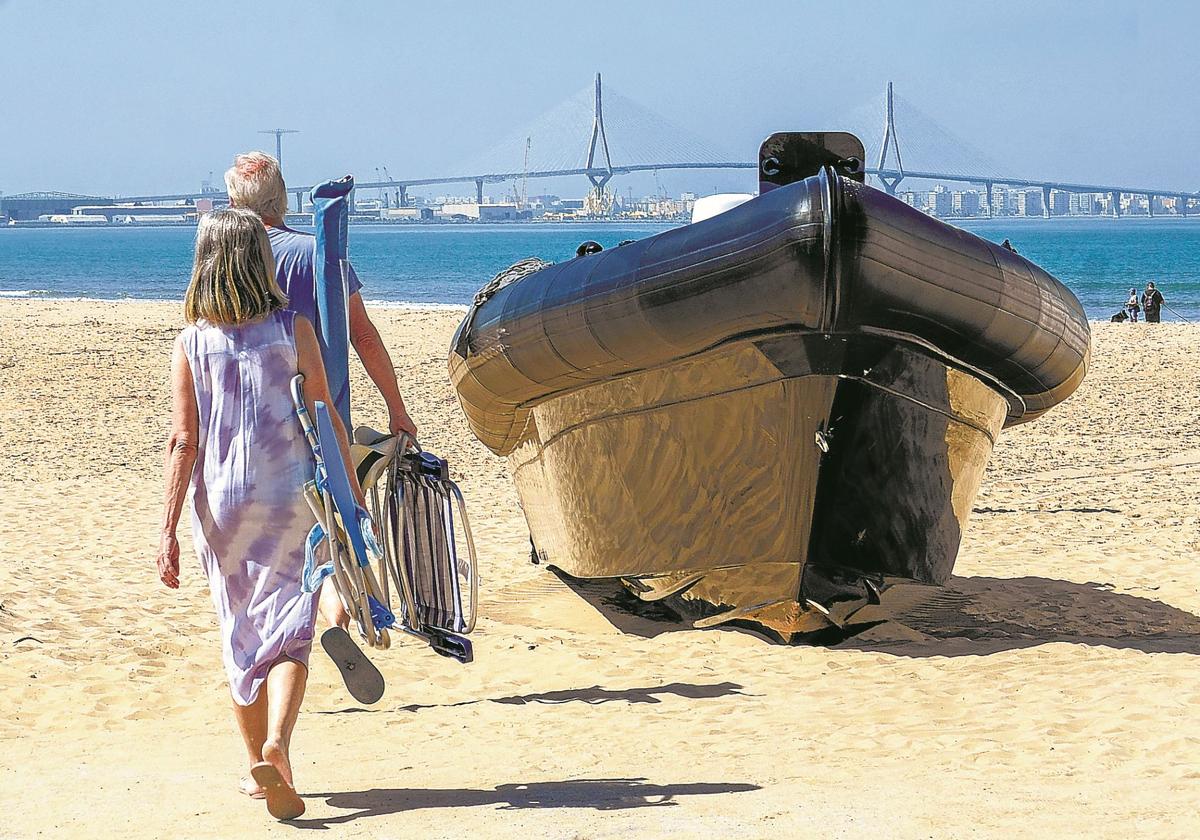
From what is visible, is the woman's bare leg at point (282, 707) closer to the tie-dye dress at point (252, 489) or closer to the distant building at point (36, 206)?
the tie-dye dress at point (252, 489)

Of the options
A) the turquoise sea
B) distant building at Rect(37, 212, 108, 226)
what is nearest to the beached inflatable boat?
the turquoise sea

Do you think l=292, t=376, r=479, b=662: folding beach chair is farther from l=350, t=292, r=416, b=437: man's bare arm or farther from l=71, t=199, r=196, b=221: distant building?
l=71, t=199, r=196, b=221: distant building

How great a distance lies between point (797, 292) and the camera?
14.5 feet

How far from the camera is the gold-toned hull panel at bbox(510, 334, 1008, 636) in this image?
4777 millimetres

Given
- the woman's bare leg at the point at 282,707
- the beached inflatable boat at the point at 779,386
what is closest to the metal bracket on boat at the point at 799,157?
the beached inflatable boat at the point at 779,386

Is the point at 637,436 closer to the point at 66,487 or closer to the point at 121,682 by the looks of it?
the point at 121,682

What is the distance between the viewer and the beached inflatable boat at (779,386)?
4449mm

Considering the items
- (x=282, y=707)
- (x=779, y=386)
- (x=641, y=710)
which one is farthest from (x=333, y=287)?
(x=641, y=710)

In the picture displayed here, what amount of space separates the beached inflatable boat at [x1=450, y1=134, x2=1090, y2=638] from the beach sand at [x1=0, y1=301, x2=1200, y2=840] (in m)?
0.36

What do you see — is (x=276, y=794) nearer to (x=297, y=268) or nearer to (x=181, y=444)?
(x=181, y=444)

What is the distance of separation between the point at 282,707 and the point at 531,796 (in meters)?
0.66

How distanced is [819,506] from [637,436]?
0.66 metres

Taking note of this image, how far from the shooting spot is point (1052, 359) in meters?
5.18

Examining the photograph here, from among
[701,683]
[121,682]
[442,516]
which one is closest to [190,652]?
[121,682]
